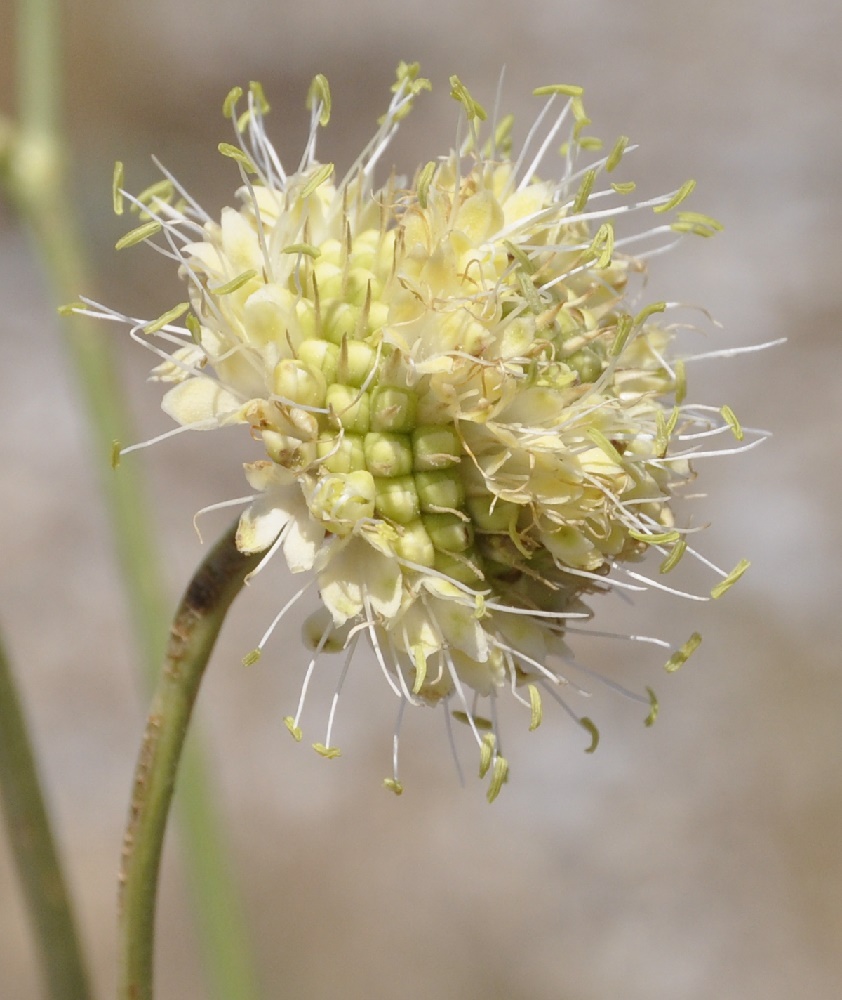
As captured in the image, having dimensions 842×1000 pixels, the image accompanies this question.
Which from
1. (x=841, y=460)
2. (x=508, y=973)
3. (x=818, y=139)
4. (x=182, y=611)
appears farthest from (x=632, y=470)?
(x=818, y=139)

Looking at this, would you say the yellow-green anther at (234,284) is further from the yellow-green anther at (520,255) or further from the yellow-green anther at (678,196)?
the yellow-green anther at (678,196)

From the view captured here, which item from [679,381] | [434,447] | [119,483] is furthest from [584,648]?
[434,447]

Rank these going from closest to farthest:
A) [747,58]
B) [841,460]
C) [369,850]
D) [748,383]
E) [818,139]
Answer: [369,850]
[841,460]
[748,383]
[818,139]
[747,58]

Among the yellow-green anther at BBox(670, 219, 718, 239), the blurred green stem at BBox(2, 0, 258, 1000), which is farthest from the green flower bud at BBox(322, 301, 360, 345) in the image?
the blurred green stem at BBox(2, 0, 258, 1000)

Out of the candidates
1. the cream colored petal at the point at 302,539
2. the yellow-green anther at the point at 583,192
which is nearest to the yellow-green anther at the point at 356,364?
the cream colored petal at the point at 302,539

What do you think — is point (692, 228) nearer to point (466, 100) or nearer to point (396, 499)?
point (466, 100)

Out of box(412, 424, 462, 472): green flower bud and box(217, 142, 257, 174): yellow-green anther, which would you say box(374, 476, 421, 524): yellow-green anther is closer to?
box(412, 424, 462, 472): green flower bud

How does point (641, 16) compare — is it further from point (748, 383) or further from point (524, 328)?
point (524, 328)
